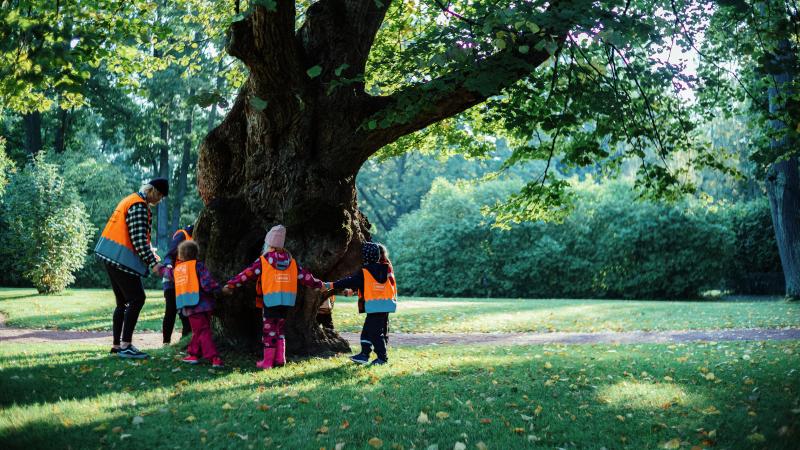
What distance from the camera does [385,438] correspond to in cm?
525

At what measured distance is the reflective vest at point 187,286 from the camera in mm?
7883

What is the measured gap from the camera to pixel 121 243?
802 centimetres

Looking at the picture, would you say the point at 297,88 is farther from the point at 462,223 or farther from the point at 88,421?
the point at 462,223

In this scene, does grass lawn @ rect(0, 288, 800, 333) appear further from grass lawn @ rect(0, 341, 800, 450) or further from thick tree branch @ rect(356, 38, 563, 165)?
thick tree branch @ rect(356, 38, 563, 165)

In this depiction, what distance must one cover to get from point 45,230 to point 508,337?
16693mm

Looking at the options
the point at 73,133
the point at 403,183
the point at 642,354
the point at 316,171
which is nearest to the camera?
the point at 316,171

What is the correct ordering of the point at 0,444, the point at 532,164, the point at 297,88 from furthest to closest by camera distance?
the point at 532,164 < the point at 297,88 < the point at 0,444

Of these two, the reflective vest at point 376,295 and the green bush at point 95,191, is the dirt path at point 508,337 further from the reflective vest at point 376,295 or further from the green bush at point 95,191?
the green bush at point 95,191

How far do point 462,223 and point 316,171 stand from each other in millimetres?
24517

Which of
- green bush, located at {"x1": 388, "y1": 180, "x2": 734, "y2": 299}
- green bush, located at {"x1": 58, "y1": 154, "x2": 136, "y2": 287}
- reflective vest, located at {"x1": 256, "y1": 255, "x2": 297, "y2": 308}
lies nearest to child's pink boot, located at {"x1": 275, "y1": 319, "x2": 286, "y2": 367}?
reflective vest, located at {"x1": 256, "y1": 255, "x2": 297, "y2": 308}

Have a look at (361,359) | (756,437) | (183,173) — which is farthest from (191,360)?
(183,173)

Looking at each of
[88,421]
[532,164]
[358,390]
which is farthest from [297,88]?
[532,164]

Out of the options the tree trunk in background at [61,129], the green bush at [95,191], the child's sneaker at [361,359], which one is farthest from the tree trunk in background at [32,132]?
the child's sneaker at [361,359]

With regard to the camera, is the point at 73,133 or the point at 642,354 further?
the point at 73,133
